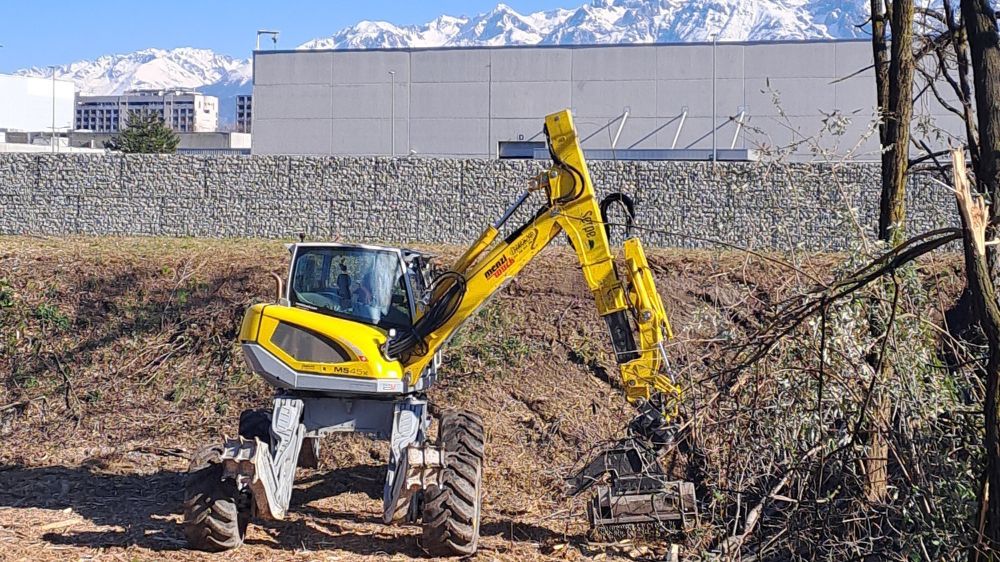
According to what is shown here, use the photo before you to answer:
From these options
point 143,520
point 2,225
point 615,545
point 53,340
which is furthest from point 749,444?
point 2,225

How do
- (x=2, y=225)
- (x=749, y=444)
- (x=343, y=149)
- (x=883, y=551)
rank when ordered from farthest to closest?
1. (x=343, y=149)
2. (x=2, y=225)
3. (x=749, y=444)
4. (x=883, y=551)

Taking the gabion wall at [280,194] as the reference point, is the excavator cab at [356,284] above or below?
below

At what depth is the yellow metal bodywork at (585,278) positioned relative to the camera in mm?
9078

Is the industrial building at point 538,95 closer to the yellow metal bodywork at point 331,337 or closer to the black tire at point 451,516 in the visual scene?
the yellow metal bodywork at point 331,337

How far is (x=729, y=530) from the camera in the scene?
829cm

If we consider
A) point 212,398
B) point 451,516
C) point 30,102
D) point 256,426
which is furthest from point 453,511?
point 30,102

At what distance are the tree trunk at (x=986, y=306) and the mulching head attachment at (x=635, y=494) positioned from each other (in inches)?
119

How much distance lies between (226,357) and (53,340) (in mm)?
2499

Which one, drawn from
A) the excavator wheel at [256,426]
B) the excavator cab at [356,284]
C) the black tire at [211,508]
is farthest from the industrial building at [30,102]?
the black tire at [211,508]

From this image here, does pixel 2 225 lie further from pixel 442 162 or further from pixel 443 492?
pixel 443 492

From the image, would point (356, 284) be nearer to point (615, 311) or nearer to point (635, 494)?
point (615, 311)

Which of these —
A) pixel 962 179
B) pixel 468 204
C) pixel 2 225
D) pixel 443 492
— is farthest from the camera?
pixel 2 225

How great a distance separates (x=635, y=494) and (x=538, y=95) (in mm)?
35461

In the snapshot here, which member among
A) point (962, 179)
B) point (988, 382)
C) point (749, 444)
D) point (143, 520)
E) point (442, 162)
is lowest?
point (143, 520)
